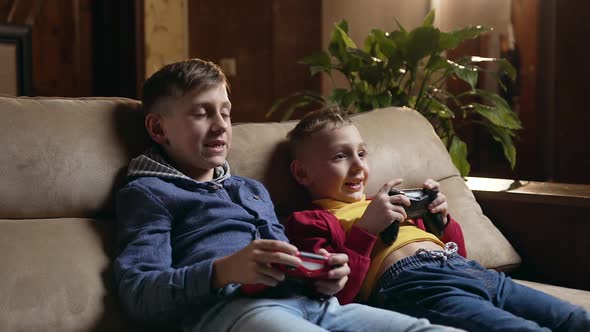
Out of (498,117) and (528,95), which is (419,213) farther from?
(528,95)

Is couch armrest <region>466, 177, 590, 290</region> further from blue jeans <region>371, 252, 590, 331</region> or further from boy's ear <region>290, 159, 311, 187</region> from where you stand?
boy's ear <region>290, 159, 311, 187</region>

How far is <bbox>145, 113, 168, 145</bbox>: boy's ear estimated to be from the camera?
1.51 metres

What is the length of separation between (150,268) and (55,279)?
186 millimetres

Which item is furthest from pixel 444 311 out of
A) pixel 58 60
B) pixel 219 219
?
pixel 58 60

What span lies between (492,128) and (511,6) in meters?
1.68

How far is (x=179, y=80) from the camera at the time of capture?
148 cm

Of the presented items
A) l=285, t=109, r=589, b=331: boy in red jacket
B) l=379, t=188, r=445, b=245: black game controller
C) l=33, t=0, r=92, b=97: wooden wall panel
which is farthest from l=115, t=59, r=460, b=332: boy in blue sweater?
A: l=33, t=0, r=92, b=97: wooden wall panel

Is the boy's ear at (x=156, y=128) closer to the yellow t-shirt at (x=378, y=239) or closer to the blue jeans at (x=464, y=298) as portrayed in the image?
the yellow t-shirt at (x=378, y=239)

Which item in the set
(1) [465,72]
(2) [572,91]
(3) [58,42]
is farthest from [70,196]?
(3) [58,42]

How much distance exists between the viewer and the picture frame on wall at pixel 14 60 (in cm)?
341

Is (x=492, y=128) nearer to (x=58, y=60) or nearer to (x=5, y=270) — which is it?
(x=5, y=270)

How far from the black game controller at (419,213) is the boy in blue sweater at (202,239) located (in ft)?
0.74

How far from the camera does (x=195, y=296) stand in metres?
1.23

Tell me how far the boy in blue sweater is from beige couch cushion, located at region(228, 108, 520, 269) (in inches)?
4.7
